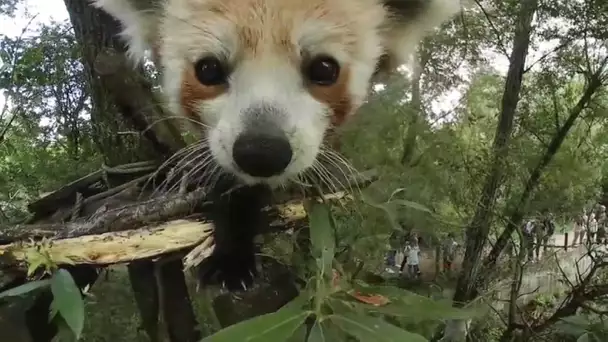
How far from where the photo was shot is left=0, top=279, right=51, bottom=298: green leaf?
0.40 m

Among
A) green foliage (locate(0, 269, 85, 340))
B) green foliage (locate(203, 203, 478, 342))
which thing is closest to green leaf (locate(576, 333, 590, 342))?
green foliage (locate(203, 203, 478, 342))

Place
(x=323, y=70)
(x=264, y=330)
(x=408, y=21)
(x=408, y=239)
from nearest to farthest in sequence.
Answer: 1. (x=264, y=330)
2. (x=323, y=70)
3. (x=408, y=21)
4. (x=408, y=239)

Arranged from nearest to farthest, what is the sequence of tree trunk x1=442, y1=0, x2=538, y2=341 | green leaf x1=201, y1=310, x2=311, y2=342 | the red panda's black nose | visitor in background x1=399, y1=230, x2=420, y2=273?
green leaf x1=201, y1=310, x2=311, y2=342, the red panda's black nose, visitor in background x1=399, y1=230, x2=420, y2=273, tree trunk x1=442, y1=0, x2=538, y2=341

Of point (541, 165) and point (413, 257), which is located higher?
point (541, 165)

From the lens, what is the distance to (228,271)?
0.60m

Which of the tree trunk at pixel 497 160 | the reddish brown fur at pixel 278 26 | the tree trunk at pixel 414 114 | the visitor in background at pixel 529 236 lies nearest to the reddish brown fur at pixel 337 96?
the reddish brown fur at pixel 278 26

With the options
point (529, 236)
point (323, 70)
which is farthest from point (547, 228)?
point (323, 70)

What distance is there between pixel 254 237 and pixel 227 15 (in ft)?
0.73

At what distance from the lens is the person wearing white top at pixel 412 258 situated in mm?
960

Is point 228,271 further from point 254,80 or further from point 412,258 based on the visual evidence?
point 412,258

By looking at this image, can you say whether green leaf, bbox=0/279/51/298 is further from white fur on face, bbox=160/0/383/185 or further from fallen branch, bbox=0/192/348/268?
white fur on face, bbox=160/0/383/185

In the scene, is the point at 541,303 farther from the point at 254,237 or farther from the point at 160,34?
the point at 160,34

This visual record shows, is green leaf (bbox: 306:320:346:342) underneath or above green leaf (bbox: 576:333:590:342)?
above

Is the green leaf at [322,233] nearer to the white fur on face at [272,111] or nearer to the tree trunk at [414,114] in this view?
the white fur on face at [272,111]
